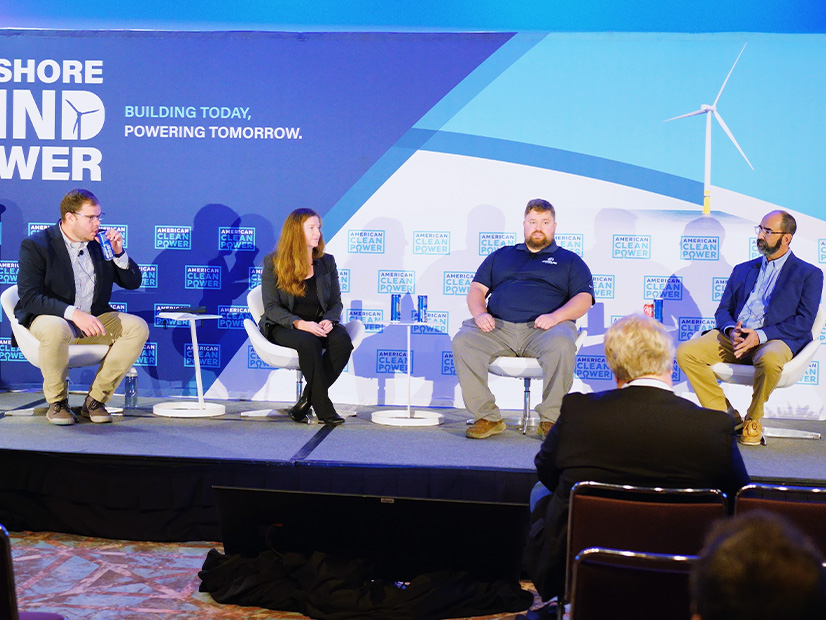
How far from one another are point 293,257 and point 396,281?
93cm

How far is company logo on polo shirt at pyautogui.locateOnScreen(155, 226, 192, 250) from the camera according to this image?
5.57 m

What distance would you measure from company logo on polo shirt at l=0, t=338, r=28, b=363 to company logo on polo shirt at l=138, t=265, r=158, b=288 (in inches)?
36.7

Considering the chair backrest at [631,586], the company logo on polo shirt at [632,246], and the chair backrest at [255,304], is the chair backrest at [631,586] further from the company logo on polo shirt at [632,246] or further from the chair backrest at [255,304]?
the company logo on polo shirt at [632,246]

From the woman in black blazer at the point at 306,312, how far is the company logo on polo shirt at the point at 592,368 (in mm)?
1545

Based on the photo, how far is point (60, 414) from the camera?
4438mm

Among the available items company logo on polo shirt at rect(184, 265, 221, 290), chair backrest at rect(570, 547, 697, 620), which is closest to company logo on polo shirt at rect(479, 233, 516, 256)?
company logo on polo shirt at rect(184, 265, 221, 290)

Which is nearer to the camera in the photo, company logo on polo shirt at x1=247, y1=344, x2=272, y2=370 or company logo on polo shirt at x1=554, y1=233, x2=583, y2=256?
company logo on polo shirt at x1=554, y1=233, x2=583, y2=256

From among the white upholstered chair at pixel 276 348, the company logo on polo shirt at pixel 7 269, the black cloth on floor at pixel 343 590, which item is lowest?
the black cloth on floor at pixel 343 590

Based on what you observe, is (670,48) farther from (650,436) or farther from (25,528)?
(25,528)

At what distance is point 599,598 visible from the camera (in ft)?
5.02

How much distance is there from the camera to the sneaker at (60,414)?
14.5 feet

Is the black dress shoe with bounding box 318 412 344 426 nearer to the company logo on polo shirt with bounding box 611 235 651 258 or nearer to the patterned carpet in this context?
the patterned carpet

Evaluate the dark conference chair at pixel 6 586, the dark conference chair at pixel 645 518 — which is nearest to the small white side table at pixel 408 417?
the dark conference chair at pixel 645 518

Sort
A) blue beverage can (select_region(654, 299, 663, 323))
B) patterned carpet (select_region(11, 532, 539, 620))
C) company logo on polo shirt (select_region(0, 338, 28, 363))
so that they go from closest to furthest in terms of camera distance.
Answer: patterned carpet (select_region(11, 532, 539, 620)), blue beverage can (select_region(654, 299, 663, 323)), company logo on polo shirt (select_region(0, 338, 28, 363))
